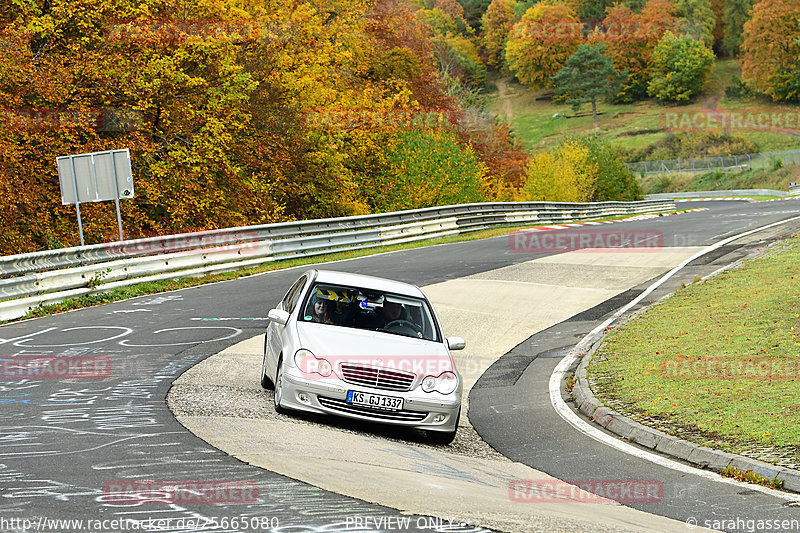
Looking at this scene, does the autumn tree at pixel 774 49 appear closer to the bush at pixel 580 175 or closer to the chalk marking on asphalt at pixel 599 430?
the bush at pixel 580 175

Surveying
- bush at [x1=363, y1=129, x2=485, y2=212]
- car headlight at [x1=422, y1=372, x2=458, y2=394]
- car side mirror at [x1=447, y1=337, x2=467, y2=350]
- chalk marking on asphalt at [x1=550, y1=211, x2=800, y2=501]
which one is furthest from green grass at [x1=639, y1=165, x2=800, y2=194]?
car headlight at [x1=422, y1=372, x2=458, y2=394]

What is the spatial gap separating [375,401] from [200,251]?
1382 centimetres

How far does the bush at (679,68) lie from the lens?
14575 cm

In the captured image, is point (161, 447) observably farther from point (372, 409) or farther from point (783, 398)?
point (783, 398)

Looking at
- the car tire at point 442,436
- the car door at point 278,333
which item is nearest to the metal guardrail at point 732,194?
the car door at point 278,333

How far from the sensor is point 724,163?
4082 inches

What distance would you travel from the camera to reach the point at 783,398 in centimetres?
997

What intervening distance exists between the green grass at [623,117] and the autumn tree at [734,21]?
361 cm

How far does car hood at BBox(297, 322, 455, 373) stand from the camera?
31.3ft
